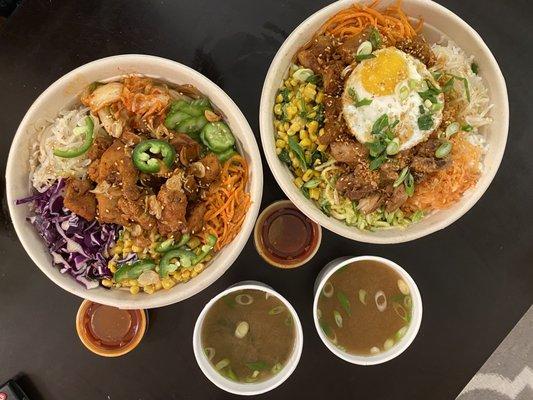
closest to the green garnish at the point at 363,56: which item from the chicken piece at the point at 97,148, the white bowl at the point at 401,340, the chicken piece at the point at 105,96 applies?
the white bowl at the point at 401,340

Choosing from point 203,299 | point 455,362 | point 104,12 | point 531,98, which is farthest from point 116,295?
point 531,98

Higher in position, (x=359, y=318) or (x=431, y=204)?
(x=431, y=204)

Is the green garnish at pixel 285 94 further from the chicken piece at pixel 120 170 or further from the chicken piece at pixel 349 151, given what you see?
the chicken piece at pixel 120 170

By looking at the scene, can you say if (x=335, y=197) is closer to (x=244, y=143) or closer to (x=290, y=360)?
(x=244, y=143)

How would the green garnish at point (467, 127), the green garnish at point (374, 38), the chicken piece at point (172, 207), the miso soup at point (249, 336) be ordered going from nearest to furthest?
the chicken piece at point (172, 207) < the green garnish at point (374, 38) < the green garnish at point (467, 127) < the miso soup at point (249, 336)

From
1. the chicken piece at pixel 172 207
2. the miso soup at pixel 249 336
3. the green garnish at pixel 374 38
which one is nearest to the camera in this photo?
the chicken piece at pixel 172 207

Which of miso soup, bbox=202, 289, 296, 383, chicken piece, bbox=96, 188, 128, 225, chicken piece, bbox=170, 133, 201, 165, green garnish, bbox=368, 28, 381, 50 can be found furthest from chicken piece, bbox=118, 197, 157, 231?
green garnish, bbox=368, 28, 381, 50

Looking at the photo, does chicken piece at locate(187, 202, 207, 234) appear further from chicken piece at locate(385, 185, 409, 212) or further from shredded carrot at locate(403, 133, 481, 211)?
shredded carrot at locate(403, 133, 481, 211)

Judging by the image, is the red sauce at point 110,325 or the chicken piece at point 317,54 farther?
the red sauce at point 110,325

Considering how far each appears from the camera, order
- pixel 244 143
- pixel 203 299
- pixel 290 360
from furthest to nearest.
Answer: pixel 203 299
pixel 290 360
pixel 244 143
